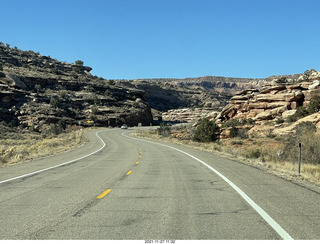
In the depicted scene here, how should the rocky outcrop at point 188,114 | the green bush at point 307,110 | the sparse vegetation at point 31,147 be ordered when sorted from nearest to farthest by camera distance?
the sparse vegetation at point 31,147 → the green bush at point 307,110 → the rocky outcrop at point 188,114

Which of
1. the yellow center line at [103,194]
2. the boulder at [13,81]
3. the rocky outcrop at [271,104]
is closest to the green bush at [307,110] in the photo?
the rocky outcrop at [271,104]

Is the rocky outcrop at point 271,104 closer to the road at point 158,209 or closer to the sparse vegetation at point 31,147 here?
the sparse vegetation at point 31,147

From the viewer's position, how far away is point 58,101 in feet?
267

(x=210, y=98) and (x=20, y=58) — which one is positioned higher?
(x=20, y=58)

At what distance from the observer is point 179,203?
6.49 m

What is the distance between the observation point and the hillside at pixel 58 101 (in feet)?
230

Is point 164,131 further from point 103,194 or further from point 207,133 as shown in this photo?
point 103,194

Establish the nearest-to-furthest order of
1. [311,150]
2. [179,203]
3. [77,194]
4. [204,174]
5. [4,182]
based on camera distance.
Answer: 1. [179,203]
2. [77,194]
3. [4,182]
4. [204,174]
5. [311,150]

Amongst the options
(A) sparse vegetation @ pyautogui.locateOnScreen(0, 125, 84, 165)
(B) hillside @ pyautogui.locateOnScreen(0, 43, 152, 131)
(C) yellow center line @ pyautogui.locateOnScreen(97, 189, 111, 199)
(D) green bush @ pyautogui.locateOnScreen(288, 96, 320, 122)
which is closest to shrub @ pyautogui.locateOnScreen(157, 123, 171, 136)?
(A) sparse vegetation @ pyautogui.locateOnScreen(0, 125, 84, 165)

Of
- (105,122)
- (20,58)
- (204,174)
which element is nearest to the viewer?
(204,174)

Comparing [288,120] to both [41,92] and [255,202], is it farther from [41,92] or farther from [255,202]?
[41,92]

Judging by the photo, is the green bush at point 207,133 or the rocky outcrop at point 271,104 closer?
the green bush at point 207,133

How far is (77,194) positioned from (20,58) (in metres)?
121
